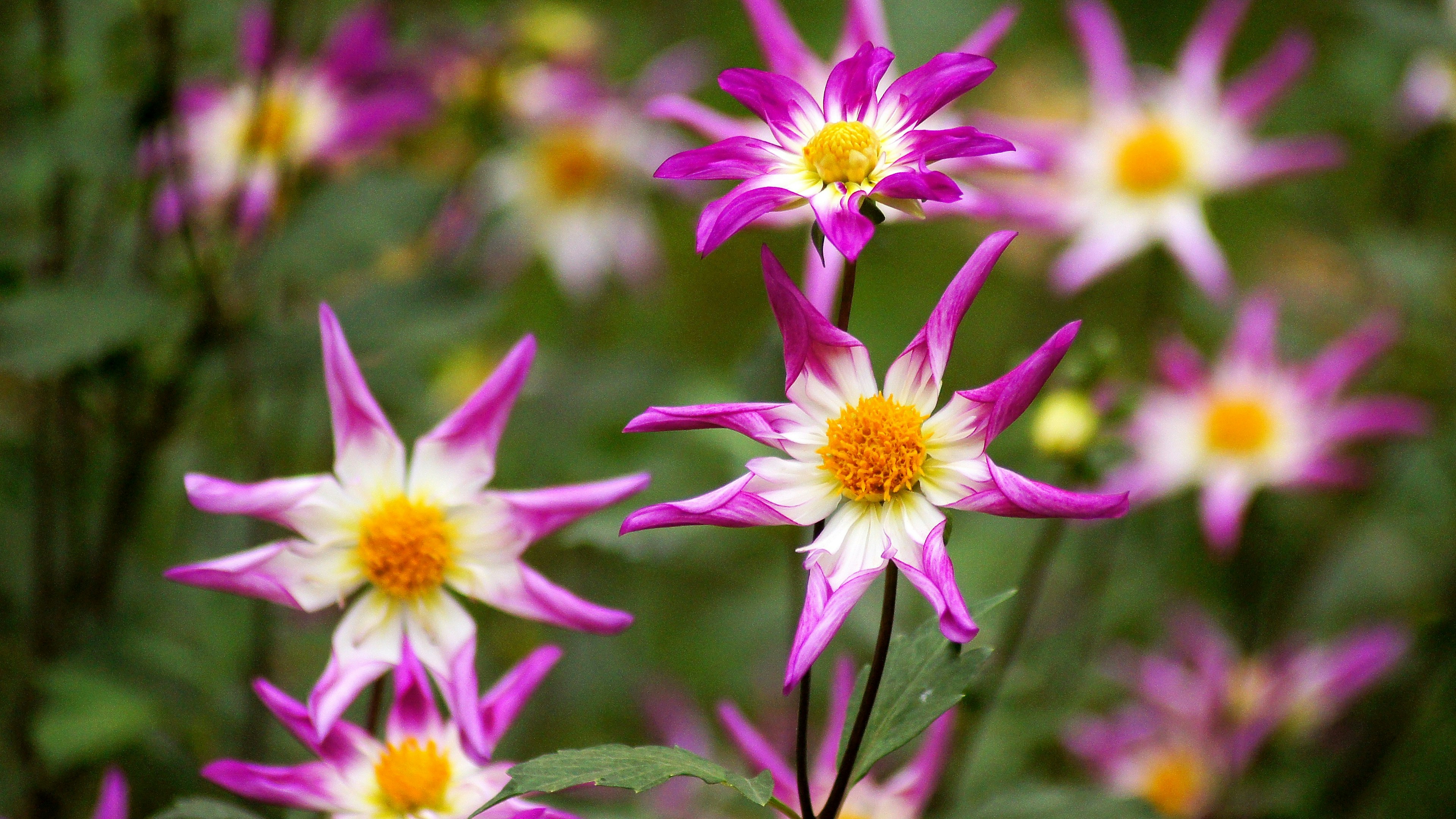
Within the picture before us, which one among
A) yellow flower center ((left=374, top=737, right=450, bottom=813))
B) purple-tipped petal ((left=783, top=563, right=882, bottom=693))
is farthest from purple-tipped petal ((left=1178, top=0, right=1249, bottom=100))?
yellow flower center ((left=374, top=737, right=450, bottom=813))

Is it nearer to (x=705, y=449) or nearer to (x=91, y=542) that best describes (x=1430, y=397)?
(x=705, y=449)

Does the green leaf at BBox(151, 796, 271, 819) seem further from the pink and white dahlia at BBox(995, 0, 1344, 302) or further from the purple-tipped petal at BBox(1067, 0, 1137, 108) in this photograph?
the purple-tipped petal at BBox(1067, 0, 1137, 108)

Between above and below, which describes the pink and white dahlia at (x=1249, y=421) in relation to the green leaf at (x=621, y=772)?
above

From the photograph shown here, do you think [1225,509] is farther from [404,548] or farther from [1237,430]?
[404,548]

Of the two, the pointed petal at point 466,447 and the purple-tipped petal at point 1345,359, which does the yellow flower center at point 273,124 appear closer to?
the pointed petal at point 466,447

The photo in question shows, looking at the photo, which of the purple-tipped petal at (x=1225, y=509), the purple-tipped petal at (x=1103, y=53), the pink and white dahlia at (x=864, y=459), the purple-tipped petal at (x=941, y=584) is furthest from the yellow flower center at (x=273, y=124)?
the purple-tipped petal at (x=1225, y=509)

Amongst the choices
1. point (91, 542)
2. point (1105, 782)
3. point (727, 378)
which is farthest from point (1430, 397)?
point (91, 542)

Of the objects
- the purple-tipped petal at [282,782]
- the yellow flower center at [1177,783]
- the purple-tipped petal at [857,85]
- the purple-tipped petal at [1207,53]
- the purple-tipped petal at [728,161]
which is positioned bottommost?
the purple-tipped petal at [282,782]

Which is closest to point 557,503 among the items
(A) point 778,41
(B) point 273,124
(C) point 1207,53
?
(A) point 778,41
